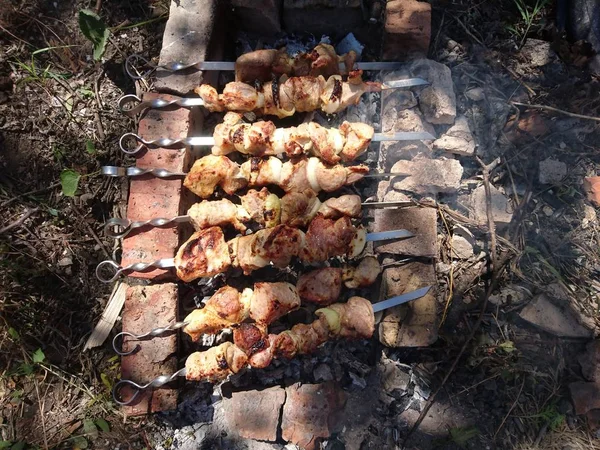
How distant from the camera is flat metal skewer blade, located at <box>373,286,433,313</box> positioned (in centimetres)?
251

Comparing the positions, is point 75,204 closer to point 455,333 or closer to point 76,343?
point 76,343

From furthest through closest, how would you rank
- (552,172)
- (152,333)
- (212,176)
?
1. (552,172)
2. (212,176)
3. (152,333)

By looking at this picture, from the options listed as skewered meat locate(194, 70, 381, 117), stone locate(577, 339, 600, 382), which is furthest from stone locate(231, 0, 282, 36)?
stone locate(577, 339, 600, 382)

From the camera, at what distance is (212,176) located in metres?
2.58

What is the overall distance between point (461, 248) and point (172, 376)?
184cm

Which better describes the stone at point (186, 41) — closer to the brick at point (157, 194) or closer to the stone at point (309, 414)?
the brick at point (157, 194)

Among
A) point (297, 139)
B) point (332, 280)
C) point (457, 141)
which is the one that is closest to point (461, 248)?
point (457, 141)

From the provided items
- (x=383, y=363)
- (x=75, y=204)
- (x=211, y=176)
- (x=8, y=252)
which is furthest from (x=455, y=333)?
(x=8, y=252)

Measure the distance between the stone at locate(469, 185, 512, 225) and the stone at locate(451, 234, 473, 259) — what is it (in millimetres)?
151

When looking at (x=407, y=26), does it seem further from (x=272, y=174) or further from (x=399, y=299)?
(x=399, y=299)

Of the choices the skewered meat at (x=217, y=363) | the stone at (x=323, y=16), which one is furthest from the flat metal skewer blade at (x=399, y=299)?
the stone at (x=323, y=16)

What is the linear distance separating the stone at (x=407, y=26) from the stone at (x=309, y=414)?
2137 millimetres

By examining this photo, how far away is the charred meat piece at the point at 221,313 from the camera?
94.7 inches

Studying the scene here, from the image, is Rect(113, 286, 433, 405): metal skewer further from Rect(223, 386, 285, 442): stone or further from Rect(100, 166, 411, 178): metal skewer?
Rect(100, 166, 411, 178): metal skewer
